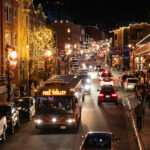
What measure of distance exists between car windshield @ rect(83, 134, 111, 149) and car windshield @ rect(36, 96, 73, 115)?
6.56m

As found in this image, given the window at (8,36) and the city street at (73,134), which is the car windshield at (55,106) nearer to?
the city street at (73,134)

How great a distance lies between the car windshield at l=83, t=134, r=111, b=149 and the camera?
10297mm

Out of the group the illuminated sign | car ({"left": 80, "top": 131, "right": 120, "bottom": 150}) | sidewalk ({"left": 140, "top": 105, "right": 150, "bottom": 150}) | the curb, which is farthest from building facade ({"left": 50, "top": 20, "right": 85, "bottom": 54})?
car ({"left": 80, "top": 131, "right": 120, "bottom": 150})

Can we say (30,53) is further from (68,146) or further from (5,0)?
(68,146)

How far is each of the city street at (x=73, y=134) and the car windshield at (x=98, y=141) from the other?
3640mm

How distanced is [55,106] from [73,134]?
191cm

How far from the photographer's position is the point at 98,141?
34.7ft

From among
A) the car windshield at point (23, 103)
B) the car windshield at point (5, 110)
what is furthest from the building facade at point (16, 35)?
the car windshield at point (5, 110)

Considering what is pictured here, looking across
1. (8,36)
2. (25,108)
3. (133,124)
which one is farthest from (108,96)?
(8,36)

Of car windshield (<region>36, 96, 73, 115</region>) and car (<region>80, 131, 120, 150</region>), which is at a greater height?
car windshield (<region>36, 96, 73, 115</region>)

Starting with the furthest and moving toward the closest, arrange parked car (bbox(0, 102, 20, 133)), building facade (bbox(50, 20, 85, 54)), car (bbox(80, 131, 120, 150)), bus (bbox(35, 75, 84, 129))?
building facade (bbox(50, 20, 85, 54))
parked car (bbox(0, 102, 20, 133))
bus (bbox(35, 75, 84, 129))
car (bbox(80, 131, 120, 150))

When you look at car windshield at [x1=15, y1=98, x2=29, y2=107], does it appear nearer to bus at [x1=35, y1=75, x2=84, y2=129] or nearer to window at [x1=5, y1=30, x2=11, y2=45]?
bus at [x1=35, y1=75, x2=84, y2=129]

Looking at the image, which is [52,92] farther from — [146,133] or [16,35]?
[16,35]

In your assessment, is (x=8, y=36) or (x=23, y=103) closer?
(x=23, y=103)
